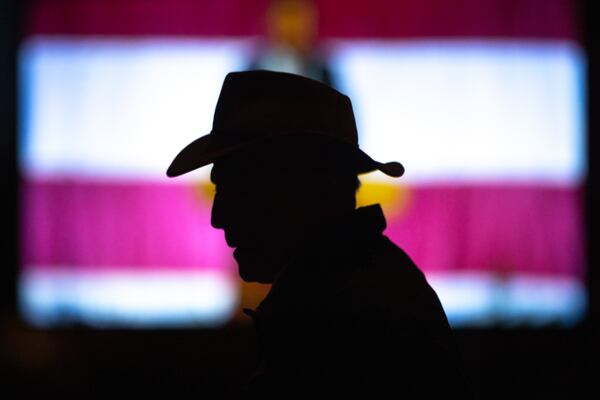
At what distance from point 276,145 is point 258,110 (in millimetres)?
71

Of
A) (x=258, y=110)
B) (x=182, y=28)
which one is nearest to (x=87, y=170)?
(x=182, y=28)

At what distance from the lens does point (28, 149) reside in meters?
4.37

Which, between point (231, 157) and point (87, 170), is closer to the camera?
point (231, 157)

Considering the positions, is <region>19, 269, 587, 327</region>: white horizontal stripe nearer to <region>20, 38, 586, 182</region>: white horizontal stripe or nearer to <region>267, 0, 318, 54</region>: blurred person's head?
<region>20, 38, 586, 182</region>: white horizontal stripe

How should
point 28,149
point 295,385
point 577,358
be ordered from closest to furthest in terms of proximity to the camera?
point 295,385, point 577,358, point 28,149

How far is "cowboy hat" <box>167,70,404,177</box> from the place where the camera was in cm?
108

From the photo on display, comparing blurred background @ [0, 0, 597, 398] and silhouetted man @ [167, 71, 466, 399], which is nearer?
silhouetted man @ [167, 71, 466, 399]

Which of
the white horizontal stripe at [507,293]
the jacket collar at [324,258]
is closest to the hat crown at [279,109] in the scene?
the jacket collar at [324,258]

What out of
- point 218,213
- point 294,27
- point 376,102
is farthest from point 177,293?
point 218,213

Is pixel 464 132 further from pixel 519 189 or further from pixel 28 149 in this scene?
pixel 28 149

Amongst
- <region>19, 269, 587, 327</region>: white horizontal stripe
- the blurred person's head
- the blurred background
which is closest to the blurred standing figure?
the blurred person's head

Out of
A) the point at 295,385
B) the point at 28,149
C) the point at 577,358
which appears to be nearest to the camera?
the point at 295,385

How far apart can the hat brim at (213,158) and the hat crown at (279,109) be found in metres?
0.02

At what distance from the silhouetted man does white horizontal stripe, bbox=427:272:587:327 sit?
3090 millimetres
